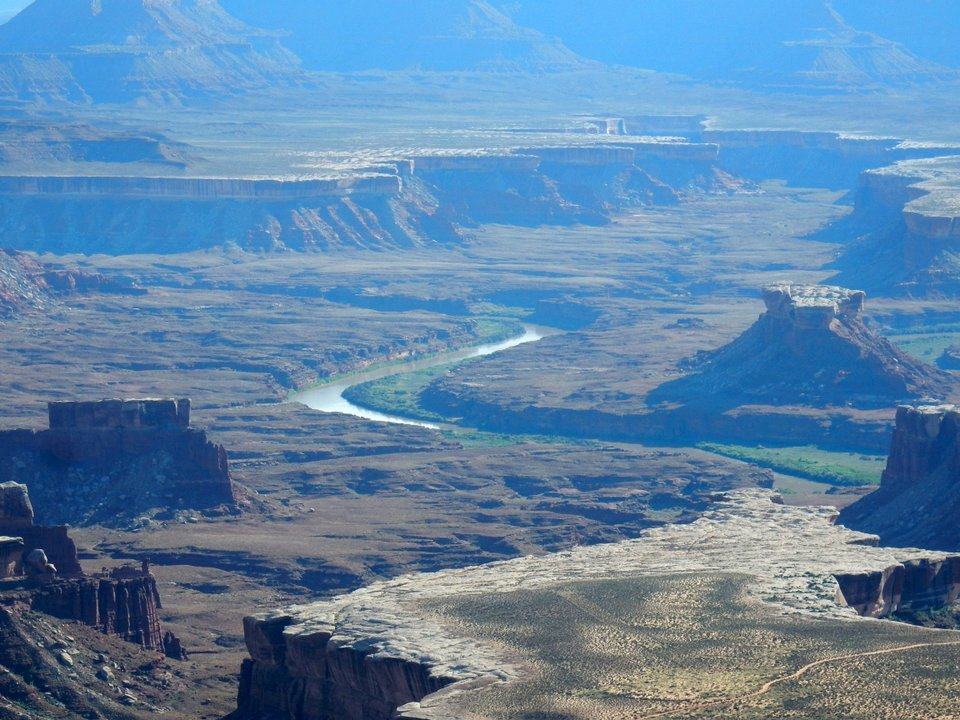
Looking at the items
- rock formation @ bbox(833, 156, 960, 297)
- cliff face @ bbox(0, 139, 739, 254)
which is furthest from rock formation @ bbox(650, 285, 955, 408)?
cliff face @ bbox(0, 139, 739, 254)

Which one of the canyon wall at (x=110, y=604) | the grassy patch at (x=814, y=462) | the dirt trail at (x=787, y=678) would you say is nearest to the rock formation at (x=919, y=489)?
the grassy patch at (x=814, y=462)

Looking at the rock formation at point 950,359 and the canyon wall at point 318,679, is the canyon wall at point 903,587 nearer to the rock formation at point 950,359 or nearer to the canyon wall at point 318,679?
the canyon wall at point 318,679

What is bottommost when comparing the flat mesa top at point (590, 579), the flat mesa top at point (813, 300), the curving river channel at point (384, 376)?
the curving river channel at point (384, 376)

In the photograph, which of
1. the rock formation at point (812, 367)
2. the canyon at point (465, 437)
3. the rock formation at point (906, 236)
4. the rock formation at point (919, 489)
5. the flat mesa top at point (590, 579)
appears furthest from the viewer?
the rock formation at point (906, 236)

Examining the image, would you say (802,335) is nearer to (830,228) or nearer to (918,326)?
(918,326)

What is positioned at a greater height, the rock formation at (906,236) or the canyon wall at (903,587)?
the rock formation at (906,236)

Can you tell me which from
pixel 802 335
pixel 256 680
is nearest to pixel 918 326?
pixel 802 335

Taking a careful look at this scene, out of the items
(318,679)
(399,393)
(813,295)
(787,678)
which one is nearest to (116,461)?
(318,679)

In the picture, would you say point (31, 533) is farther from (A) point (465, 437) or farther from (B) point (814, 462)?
(A) point (465, 437)

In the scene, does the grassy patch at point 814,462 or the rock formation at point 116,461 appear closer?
the rock formation at point 116,461

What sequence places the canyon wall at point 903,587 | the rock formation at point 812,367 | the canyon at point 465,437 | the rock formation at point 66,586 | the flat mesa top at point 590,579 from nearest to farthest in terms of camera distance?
1. the flat mesa top at point 590,579
2. the canyon at point 465,437
3. the canyon wall at point 903,587
4. the rock formation at point 66,586
5. the rock formation at point 812,367
